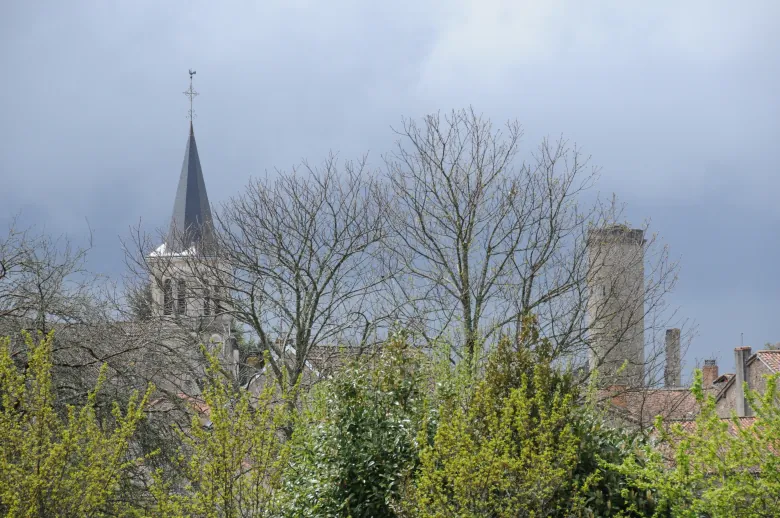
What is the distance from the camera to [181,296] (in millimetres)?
17922

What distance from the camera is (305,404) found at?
821 cm

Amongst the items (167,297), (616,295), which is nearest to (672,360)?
(616,295)

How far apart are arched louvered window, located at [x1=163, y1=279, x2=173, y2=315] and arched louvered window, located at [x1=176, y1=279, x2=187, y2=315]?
16 cm

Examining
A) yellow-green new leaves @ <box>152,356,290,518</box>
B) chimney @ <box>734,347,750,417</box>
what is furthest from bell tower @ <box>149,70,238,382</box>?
chimney @ <box>734,347,750,417</box>

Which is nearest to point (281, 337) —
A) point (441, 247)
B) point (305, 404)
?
point (441, 247)

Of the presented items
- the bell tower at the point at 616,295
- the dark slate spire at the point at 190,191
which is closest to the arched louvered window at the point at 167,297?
the bell tower at the point at 616,295

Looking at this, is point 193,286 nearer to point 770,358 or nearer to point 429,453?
point 429,453

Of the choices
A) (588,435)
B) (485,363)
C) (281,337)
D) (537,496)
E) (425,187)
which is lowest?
(537,496)

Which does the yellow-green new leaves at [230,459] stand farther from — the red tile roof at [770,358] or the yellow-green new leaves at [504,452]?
the red tile roof at [770,358]

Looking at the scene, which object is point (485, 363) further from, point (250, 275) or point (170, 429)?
point (250, 275)

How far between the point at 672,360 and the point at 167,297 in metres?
9.72

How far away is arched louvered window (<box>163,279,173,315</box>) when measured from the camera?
1710 centimetres

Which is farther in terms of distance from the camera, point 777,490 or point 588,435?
point 588,435

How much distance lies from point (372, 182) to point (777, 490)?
13066 mm
